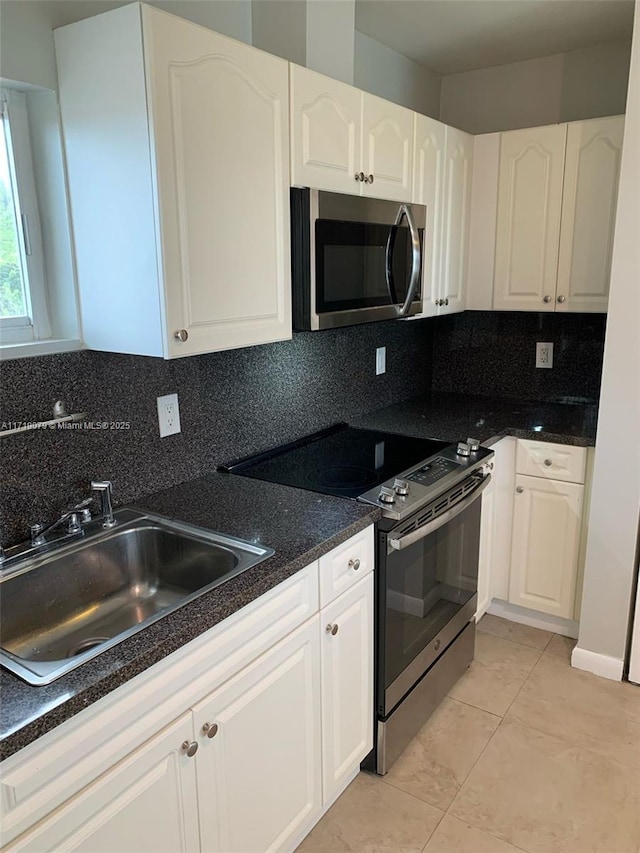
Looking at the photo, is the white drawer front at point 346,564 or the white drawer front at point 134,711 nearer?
the white drawer front at point 134,711

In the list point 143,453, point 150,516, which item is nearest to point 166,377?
point 143,453

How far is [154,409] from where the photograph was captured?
187 cm

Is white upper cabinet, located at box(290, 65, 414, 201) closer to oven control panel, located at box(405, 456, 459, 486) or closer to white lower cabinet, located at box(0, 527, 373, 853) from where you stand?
oven control panel, located at box(405, 456, 459, 486)

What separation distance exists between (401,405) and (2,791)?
7.82 feet

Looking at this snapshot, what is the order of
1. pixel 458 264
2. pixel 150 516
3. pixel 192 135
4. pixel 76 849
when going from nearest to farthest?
pixel 76 849 < pixel 192 135 < pixel 150 516 < pixel 458 264

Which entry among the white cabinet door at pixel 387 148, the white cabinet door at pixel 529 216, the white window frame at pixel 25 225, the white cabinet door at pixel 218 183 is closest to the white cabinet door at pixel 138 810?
the white cabinet door at pixel 218 183

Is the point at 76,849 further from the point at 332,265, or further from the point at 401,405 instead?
the point at 401,405

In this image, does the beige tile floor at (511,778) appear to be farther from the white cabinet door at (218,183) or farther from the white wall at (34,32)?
the white wall at (34,32)

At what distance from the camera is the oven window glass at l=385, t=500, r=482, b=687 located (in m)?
1.94

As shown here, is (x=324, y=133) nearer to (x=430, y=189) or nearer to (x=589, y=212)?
(x=430, y=189)

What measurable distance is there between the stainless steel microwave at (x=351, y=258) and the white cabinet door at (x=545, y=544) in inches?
37.6

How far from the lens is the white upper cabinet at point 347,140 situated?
5.97ft

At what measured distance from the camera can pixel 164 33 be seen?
140 centimetres

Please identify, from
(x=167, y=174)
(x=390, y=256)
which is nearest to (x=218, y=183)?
(x=167, y=174)
